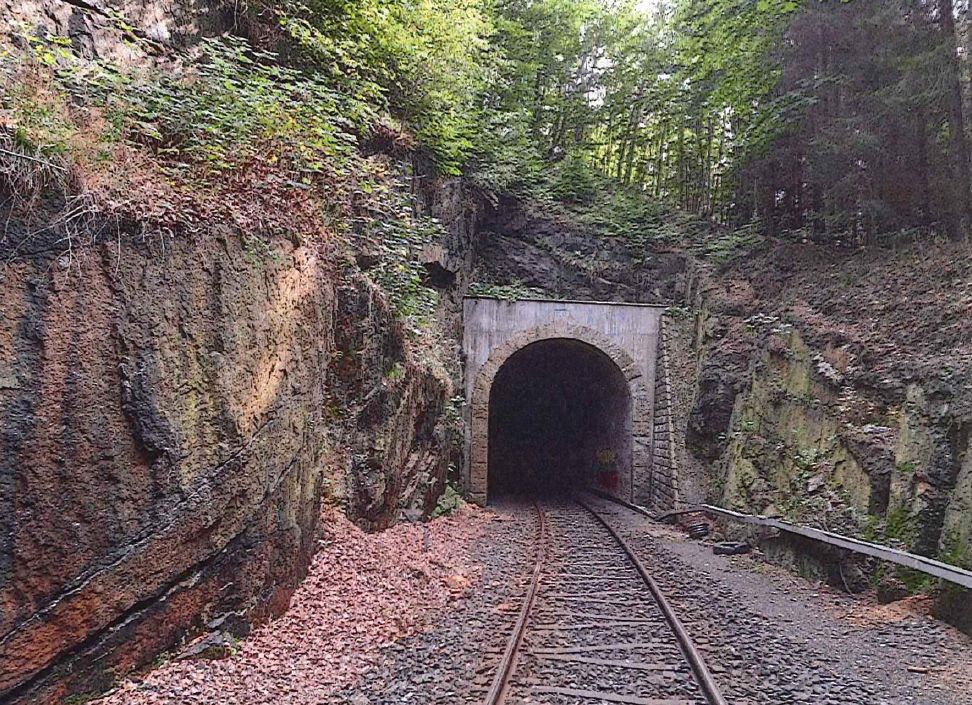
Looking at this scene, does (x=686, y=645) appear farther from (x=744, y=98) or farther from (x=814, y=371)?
(x=744, y=98)

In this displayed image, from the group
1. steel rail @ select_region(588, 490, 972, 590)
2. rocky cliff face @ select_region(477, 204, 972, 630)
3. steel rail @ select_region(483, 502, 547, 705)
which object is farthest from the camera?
rocky cliff face @ select_region(477, 204, 972, 630)

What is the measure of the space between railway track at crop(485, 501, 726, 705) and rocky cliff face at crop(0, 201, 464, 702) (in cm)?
220

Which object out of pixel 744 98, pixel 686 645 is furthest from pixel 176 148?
pixel 744 98

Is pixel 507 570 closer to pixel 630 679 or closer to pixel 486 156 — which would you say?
pixel 630 679

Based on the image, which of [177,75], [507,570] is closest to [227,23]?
[177,75]

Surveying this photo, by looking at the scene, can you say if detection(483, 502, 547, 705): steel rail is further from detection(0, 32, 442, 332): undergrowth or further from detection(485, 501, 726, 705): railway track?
detection(0, 32, 442, 332): undergrowth

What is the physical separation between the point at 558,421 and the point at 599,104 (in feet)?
36.1

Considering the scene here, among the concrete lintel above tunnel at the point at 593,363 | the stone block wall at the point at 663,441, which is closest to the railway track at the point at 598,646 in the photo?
the stone block wall at the point at 663,441

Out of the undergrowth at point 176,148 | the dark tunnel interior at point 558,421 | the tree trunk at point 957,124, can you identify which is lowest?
the dark tunnel interior at point 558,421

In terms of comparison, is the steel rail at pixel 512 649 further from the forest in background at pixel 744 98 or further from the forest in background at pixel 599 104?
the forest in background at pixel 744 98

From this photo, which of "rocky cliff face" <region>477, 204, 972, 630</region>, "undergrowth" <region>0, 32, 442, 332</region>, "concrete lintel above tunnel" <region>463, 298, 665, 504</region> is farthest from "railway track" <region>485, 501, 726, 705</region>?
"concrete lintel above tunnel" <region>463, 298, 665, 504</region>

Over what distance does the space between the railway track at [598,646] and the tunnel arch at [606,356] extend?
6.28 metres

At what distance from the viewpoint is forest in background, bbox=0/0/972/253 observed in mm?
5855

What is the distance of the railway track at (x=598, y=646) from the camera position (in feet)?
14.8
